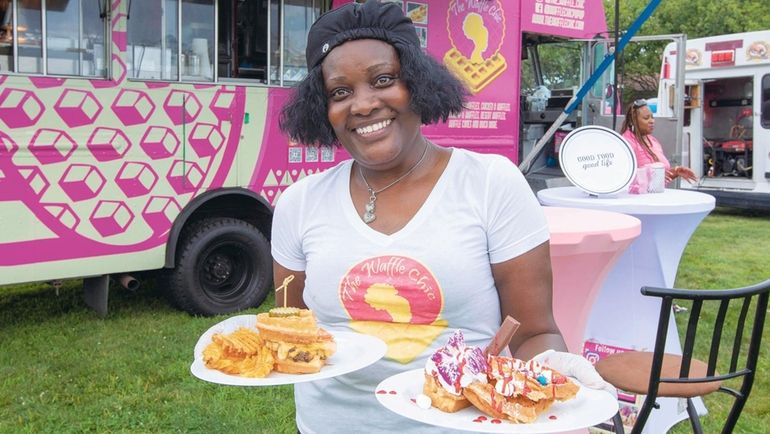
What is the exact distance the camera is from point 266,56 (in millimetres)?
6246

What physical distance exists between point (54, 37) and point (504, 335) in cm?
473

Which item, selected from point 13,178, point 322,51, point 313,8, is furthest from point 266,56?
point 322,51

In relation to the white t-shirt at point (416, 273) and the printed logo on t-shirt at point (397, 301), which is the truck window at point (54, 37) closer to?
the white t-shirt at point (416, 273)

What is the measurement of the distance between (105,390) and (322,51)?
356 centimetres

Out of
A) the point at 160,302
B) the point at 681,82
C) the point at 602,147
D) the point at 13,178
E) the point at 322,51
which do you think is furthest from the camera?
the point at 681,82

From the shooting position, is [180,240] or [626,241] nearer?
[626,241]

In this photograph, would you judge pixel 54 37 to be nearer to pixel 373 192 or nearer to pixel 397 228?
pixel 373 192

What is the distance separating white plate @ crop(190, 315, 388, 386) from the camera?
158 cm

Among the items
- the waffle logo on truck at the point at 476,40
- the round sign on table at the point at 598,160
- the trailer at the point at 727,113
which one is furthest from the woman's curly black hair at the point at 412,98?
the trailer at the point at 727,113

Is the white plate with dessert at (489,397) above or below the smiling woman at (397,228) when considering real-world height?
below

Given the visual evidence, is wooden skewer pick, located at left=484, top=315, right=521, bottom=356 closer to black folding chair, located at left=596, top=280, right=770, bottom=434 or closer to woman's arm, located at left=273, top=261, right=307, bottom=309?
woman's arm, located at left=273, top=261, right=307, bottom=309

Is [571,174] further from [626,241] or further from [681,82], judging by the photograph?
[681,82]

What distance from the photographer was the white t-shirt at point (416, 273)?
170 centimetres

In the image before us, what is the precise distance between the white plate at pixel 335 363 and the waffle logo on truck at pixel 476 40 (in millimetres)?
5379
